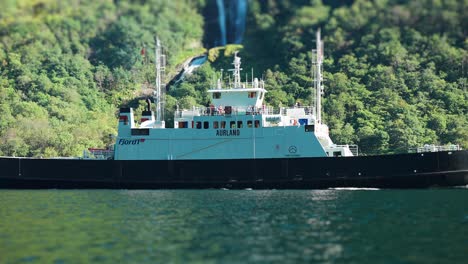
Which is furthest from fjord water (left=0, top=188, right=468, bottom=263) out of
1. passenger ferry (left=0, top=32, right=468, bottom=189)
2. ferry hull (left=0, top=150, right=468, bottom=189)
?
passenger ferry (left=0, top=32, right=468, bottom=189)

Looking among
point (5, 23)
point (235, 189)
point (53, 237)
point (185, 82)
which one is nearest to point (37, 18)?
point (5, 23)

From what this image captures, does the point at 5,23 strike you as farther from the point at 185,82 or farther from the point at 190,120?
the point at 190,120

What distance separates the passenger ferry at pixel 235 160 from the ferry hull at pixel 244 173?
52 millimetres

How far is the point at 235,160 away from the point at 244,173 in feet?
2.85

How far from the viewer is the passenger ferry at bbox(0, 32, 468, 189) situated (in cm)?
3897

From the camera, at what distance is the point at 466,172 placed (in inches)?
1518

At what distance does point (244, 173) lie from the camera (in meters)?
41.0

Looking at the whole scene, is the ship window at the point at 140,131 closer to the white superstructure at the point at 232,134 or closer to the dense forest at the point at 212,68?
the white superstructure at the point at 232,134

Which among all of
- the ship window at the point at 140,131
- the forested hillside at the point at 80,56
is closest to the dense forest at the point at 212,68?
the forested hillside at the point at 80,56

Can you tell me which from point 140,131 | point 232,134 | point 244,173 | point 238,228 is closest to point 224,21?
point 140,131

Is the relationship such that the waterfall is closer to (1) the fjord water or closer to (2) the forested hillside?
(2) the forested hillside

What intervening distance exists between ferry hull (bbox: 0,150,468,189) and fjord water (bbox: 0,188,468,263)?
2.21 meters

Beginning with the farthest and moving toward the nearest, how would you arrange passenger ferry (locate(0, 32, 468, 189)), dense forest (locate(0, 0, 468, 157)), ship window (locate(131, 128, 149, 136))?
dense forest (locate(0, 0, 468, 157))
ship window (locate(131, 128, 149, 136))
passenger ferry (locate(0, 32, 468, 189))

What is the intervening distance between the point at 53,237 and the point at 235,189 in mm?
18785
